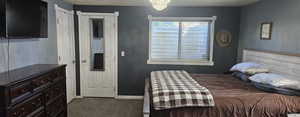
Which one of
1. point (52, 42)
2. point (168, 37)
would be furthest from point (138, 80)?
point (52, 42)

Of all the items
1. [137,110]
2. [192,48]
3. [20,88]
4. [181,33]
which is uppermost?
[181,33]

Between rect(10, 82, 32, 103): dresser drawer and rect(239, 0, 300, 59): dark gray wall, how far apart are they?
3.31 m

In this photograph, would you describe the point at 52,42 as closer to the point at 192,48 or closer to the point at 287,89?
the point at 192,48

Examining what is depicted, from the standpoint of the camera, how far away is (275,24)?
3.08 metres

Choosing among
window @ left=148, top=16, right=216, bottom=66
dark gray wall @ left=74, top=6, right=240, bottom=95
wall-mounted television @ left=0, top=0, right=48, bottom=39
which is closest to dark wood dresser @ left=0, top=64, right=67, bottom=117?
wall-mounted television @ left=0, top=0, right=48, bottom=39

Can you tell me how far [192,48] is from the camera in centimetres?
446

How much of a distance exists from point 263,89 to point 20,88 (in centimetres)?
284

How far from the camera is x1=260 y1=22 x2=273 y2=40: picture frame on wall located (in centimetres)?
319

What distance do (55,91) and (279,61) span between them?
10.7 feet

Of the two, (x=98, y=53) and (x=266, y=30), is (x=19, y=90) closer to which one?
(x=98, y=53)

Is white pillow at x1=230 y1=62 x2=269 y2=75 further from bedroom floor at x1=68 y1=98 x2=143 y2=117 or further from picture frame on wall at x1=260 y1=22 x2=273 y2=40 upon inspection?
bedroom floor at x1=68 y1=98 x2=143 y2=117

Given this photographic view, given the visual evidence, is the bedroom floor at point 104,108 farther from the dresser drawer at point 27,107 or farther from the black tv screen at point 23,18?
the black tv screen at point 23,18

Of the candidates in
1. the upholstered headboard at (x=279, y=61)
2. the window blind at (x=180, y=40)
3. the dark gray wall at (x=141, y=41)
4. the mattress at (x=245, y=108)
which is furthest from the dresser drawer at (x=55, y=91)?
the upholstered headboard at (x=279, y=61)

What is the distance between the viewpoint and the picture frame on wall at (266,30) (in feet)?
10.5
